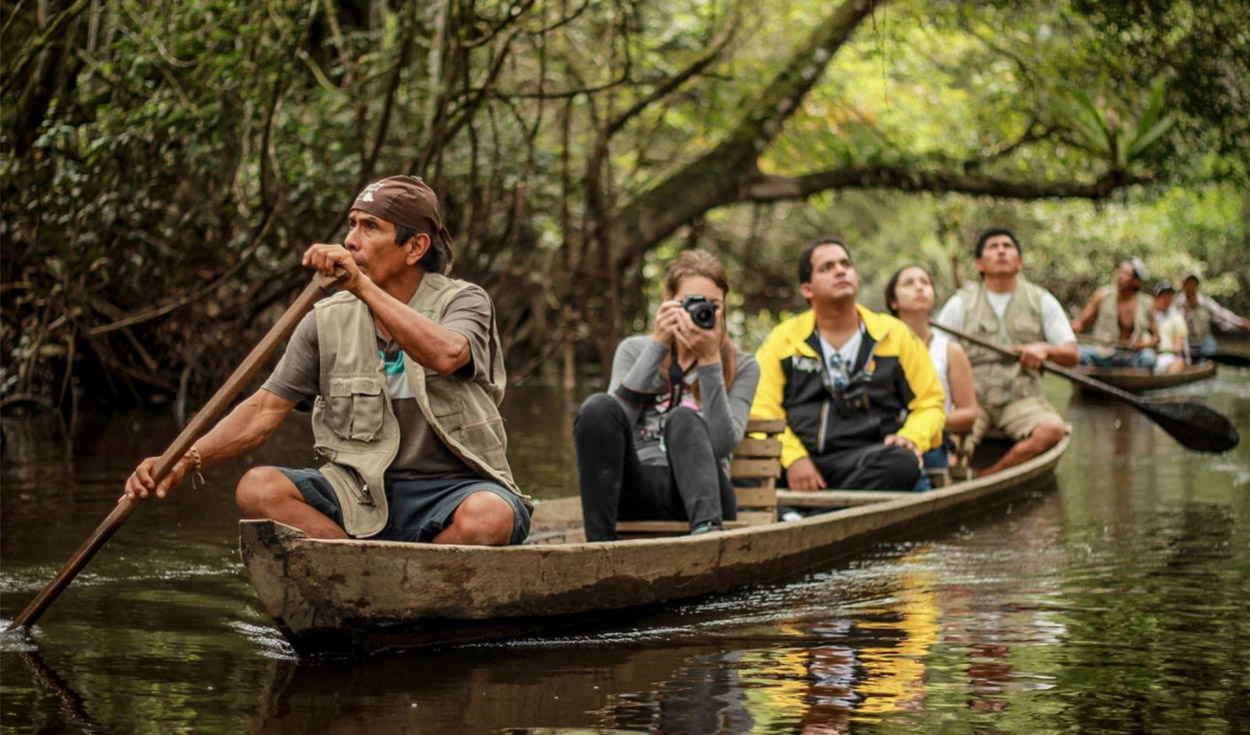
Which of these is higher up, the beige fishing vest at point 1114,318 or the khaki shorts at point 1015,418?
the beige fishing vest at point 1114,318

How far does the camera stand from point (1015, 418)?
863cm

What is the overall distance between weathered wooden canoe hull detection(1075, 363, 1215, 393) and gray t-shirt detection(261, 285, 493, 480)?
398 inches

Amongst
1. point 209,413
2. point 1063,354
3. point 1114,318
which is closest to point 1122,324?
point 1114,318

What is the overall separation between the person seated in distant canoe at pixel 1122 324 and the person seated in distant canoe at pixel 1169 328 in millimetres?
302

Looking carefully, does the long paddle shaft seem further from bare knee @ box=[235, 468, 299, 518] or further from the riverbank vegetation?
the riverbank vegetation

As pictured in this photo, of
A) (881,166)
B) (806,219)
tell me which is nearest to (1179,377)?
(881,166)

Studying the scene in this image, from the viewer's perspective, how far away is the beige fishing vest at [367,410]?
13.4 ft

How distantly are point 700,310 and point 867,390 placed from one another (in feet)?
4.80

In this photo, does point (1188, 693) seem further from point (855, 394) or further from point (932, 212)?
point (932, 212)

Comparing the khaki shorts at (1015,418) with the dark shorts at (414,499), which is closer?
the dark shorts at (414,499)

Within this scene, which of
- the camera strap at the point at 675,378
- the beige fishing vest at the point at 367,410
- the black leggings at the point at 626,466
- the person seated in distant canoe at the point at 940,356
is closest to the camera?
the beige fishing vest at the point at 367,410

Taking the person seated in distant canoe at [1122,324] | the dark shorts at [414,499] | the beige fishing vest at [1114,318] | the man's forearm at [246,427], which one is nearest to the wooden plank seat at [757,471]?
the dark shorts at [414,499]

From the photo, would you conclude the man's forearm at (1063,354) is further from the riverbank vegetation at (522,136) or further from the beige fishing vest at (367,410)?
the beige fishing vest at (367,410)

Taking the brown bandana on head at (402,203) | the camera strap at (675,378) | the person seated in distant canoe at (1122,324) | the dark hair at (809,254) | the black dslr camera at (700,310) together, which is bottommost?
the camera strap at (675,378)
